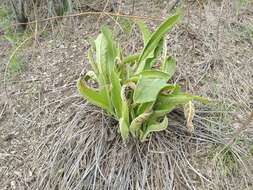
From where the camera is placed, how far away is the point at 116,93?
1575 millimetres

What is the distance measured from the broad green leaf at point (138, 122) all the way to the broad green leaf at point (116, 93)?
3.3 inches

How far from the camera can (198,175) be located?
1.61 metres

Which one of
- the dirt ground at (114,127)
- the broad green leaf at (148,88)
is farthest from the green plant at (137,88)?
the dirt ground at (114,127)

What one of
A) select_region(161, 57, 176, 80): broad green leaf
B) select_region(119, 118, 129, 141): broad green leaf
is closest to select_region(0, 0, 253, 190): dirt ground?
select_region(119, 118, 129, 141): broad green leaf

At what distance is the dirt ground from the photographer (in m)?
1.62

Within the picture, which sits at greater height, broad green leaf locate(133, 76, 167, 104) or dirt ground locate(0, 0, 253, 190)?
broad green leaf locate(133, 76, 167, 104)

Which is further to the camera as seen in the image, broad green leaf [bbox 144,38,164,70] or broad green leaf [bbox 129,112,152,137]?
broad green leaf [bbox 144,38,164,70]

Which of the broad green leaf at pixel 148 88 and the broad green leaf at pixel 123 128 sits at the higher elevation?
the broad green leaf at pixel 148 88

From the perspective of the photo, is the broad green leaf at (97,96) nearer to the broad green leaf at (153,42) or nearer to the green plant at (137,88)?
the green plant at (137,88)

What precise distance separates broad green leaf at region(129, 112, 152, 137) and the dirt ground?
0.27 ft

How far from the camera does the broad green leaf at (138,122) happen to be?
1537mm

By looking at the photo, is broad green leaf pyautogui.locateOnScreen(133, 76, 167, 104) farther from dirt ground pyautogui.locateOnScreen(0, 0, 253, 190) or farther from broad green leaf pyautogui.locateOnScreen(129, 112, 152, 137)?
dirt ground pyautogui.locateOnScreen(0, 0, 253, 190)

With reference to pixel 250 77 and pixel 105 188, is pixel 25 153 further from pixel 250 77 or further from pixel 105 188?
pixel 250 77

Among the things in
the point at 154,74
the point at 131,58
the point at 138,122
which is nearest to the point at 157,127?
the point at 138,122
